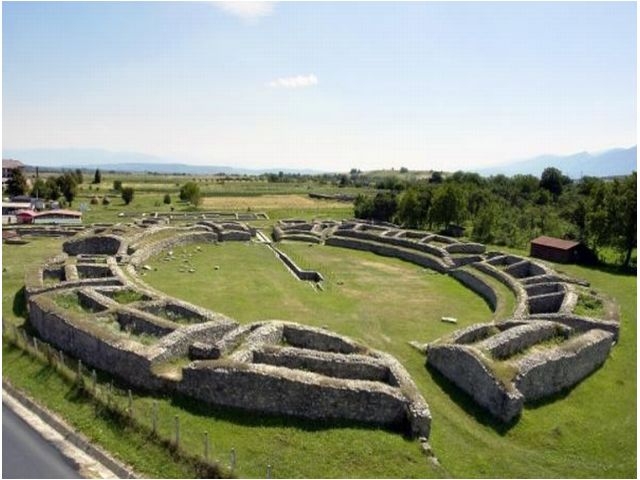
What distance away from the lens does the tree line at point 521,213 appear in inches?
1997

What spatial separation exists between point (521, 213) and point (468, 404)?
188 feet

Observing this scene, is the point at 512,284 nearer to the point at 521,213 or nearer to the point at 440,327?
the point at 440,327

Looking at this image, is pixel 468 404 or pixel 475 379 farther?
pixel 475 379

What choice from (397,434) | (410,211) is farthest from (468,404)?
(410,211)

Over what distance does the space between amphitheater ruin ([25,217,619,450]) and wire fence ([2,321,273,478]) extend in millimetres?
766

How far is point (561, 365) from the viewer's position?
23.1m

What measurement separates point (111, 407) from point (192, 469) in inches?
194

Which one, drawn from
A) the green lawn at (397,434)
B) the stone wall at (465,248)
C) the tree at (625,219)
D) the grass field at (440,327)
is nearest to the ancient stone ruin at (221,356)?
the green lawn at (397,434)

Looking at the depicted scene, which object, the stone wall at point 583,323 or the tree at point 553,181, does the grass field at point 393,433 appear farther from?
the tree at point 553,181

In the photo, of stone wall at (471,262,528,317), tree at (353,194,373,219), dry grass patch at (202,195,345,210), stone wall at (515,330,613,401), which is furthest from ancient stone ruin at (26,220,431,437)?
dry grass patch at (202,195,345,210)

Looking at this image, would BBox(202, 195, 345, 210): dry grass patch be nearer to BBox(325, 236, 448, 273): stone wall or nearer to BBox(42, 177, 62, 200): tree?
BBox(42, 177, 62, 200): tree

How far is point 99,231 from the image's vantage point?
186ft

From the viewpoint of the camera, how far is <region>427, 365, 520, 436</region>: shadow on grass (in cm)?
2024

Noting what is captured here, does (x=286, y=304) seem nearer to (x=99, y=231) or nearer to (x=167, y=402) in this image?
(x=167, y=402)
